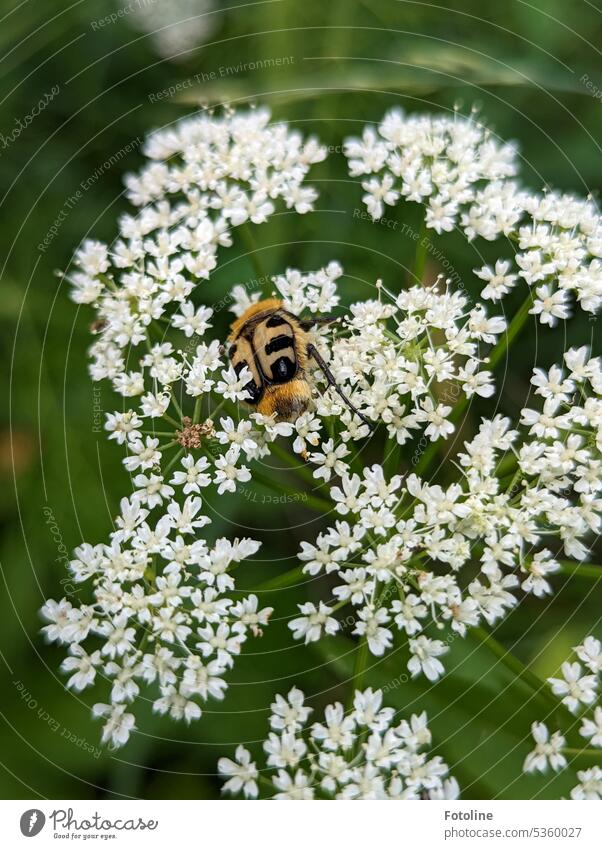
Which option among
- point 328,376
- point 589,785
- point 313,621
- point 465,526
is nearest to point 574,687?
point 589,785

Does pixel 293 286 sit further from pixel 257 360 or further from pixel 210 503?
pixel 210 503

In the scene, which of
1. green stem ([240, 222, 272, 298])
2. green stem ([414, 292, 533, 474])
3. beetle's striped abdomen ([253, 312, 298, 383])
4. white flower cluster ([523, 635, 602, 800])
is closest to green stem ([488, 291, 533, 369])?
green stem ([414, 292, 533, 474])

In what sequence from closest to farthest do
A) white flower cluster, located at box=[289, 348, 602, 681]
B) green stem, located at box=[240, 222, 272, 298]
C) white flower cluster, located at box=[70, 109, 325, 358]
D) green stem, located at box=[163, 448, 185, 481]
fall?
white flower cluster, located at box=[289, 348, 602, 681]
green stem, located at box=[163, 448, 185, 481]
white flower cluster, located at box=[70, 109, 325, 358]
green stem, located at box=[240, 222, 272, 298]

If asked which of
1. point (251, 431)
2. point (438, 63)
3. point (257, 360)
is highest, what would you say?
point (438, 63)

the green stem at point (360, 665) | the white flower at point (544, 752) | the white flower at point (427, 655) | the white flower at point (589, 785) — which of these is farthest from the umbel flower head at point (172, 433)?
the white flower at point (589, 785)
